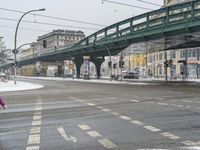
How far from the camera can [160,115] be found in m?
14.1

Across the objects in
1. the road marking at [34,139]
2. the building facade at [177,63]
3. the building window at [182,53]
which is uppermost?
the building window at [182,53]

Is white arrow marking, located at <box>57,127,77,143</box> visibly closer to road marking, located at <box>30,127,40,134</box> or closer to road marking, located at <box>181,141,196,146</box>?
road marking, located at <box>30,127,40,134</box>

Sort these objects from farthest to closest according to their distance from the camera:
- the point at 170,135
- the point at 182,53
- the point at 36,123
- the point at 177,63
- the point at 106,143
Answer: the point at 177,63
the point at 182,53
the point at 36,123
the point at 170,135
the point at 106,143

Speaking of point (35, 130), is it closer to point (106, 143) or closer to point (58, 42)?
point (106, 143)

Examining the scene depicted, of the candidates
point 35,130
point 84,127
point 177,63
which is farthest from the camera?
point 177,63

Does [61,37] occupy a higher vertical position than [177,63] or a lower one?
higher

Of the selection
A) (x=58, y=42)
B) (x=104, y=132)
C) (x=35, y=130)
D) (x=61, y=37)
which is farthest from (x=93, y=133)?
(x=61, y=37)

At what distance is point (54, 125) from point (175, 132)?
3781mm

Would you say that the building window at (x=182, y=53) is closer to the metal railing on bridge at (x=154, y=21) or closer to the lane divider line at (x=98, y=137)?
the metal railing on bridge at (x=154, y=21)

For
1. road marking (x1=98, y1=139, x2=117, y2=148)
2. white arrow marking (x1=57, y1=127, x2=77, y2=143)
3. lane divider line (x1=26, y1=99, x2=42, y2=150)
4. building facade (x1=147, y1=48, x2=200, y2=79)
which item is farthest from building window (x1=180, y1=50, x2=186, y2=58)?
road marking (x1=98, y1=139, x2=117, y2=148)

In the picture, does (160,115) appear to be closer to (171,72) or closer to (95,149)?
(95,149)

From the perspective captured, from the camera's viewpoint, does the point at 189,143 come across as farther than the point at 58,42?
No

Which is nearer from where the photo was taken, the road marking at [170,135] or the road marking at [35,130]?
the road marking at [170,135]

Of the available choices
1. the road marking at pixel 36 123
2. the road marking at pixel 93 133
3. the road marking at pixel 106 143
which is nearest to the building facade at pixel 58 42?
the road marking at pixel 36 123
